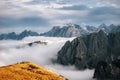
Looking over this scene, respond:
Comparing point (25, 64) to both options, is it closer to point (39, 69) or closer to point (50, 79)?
point (39, 69)

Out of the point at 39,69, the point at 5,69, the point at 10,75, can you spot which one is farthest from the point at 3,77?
the point at 39,69

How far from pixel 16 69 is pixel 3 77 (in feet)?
22.3

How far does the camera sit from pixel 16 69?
62750mm

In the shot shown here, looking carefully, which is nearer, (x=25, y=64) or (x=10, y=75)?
(x=10, y=75)

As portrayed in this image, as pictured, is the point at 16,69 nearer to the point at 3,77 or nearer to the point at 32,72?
the point at 32,72

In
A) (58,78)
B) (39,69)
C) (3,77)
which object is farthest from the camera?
(39,69)

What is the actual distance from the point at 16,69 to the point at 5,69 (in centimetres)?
189

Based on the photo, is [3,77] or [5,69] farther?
[5,69]

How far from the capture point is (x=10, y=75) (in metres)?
57.5

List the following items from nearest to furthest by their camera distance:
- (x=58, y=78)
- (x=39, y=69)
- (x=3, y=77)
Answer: (x=3, y=77) < (x=58, y=78) < (x=39, y=69)

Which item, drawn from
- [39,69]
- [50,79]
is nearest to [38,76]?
[50,79]

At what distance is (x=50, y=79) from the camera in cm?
5912

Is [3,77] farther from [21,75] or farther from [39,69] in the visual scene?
[39,69]

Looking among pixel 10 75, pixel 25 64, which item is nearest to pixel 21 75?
pixel 10 75
